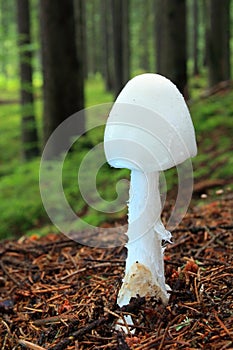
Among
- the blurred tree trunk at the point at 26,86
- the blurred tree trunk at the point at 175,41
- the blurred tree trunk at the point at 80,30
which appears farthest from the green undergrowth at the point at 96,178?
the blurred tree trunk at the point at 26,86

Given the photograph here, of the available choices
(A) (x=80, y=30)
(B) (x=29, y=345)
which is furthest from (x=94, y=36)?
(B) (x=29, y=345)

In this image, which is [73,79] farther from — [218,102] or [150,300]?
[150,300]

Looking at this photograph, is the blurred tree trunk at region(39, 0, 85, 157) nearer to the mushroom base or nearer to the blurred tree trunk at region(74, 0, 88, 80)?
the blurred tree trunk at region(74, 0, 88, 80)

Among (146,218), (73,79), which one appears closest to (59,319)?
(146,218)

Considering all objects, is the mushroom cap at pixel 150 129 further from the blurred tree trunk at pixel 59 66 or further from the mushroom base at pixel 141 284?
Result: the blurred tree trunk at pixel 59 66

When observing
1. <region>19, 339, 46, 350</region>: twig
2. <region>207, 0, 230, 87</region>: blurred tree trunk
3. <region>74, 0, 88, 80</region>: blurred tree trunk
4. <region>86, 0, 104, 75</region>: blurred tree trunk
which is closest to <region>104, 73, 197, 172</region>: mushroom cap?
<region>19, 339, 46, 350</region>: twig

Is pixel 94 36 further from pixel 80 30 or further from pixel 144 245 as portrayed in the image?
pixel 144 245
